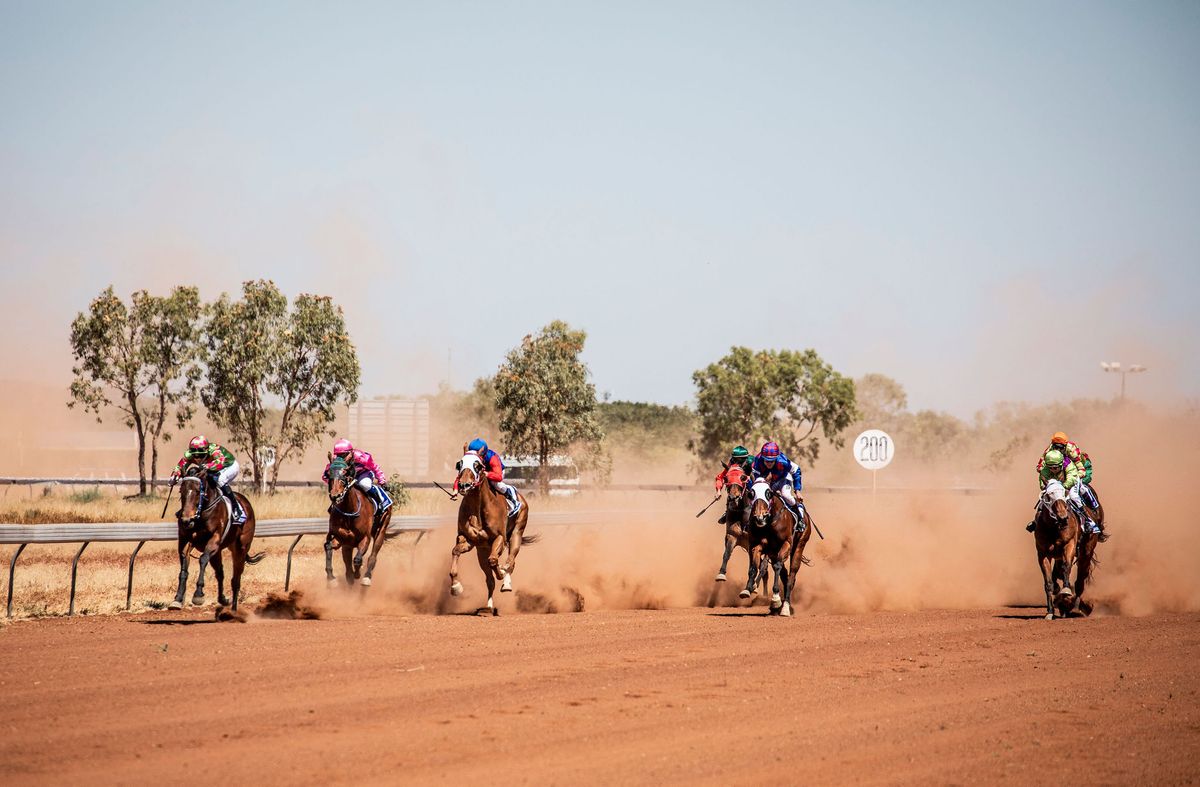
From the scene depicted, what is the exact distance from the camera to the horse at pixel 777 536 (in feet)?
60.5

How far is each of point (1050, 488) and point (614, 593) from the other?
7.01 m

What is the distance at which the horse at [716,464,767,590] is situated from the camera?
19312 millimetres

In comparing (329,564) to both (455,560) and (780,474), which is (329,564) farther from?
(780,474)

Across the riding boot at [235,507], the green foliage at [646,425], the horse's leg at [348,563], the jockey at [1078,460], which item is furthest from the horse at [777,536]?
the green foliage at [646,425]

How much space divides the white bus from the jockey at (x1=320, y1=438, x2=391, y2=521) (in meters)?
26.4

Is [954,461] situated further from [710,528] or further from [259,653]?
[259,653]

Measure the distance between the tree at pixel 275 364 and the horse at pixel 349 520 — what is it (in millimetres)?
24009

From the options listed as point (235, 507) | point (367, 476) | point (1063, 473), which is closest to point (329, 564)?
point (367, 476)

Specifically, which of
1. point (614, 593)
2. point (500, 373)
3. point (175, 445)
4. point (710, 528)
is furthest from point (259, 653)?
point (175, 445)

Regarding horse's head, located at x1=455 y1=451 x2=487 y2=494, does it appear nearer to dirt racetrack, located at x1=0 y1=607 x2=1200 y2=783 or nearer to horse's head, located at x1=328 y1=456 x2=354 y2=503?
dirt racetrack, located at x1=0 y1=607 x2=1200 y2=783

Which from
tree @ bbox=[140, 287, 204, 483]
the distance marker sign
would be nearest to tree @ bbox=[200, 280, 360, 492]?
tree @ bbox=[140, 287, 204, 483]

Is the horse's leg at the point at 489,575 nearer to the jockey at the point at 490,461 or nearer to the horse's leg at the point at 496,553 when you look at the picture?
the horse's leg at the point at 496,553

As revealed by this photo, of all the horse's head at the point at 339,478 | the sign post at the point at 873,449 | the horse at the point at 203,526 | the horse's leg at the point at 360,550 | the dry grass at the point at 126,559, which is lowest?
the dry grass at the point at 126,559

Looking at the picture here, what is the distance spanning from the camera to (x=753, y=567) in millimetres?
19359
